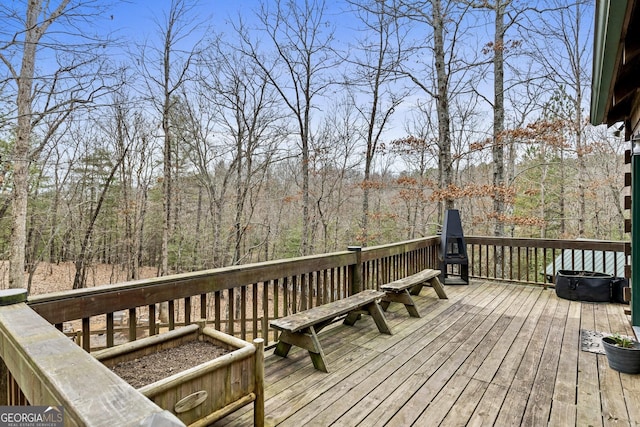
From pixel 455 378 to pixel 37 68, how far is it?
878 cm

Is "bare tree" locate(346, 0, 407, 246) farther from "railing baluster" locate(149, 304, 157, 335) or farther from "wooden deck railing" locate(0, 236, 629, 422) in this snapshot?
"railing baluster" locate(149, 304, 157, 335)

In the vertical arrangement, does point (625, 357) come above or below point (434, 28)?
below

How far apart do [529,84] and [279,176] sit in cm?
873

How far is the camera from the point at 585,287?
4820 millimetres

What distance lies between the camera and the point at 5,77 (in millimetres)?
6395

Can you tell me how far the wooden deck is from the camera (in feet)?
6.93

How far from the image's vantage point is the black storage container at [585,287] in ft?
15.7

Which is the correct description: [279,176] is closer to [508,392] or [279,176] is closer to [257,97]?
[257,97]

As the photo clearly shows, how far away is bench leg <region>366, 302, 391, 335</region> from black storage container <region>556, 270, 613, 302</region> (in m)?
3.18

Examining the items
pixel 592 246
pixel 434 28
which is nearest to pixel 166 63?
pixel 434 28

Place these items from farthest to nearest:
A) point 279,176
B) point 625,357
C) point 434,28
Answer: point 279,176 → point 434,28 → point 625,357

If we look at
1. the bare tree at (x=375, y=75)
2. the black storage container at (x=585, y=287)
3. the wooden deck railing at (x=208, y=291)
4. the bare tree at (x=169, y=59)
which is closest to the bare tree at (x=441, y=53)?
the bare tree at (x=375, y=75)

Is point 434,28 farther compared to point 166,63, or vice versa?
point 166,63

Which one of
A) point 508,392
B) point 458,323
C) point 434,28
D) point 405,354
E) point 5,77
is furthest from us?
point 434,28
